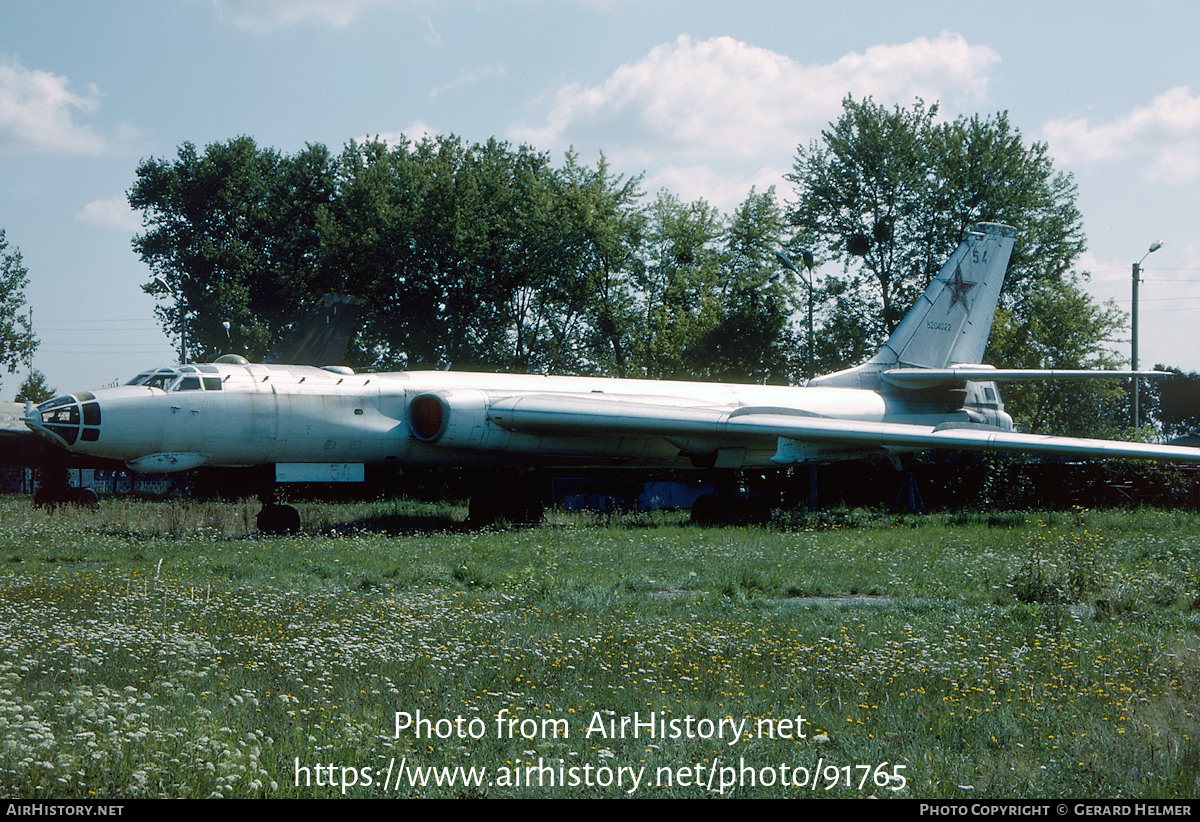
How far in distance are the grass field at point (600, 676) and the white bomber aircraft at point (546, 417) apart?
3527 millimetres

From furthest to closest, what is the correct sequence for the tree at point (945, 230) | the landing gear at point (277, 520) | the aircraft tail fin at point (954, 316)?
1. the tree at point (945, 230)
2. the aircraft tail fin at point (954, 316)
3. the landing gear at point (277, 520)

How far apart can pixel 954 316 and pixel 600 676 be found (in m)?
20.9

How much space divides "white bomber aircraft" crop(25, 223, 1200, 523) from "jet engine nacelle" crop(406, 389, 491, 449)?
0.02 metres

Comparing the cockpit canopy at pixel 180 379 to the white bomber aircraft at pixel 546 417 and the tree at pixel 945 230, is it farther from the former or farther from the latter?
the tree at pixel 945 230

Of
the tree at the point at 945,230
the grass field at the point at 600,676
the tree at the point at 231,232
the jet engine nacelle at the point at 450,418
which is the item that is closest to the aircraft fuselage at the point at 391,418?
the jet engine nacelle at the point at 450,418

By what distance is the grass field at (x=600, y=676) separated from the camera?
4.60m

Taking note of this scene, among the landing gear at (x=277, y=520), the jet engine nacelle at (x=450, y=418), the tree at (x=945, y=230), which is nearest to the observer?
the landing gear at (x=277, y=520)

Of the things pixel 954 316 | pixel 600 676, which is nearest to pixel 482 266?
pixel 954 316

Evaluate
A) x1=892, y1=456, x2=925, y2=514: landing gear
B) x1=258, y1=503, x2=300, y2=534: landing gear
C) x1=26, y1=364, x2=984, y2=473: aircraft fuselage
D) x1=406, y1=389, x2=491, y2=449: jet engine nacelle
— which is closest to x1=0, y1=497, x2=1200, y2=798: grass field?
x1=26, y1=364, x2=984, y2=473: aircraft fuselage

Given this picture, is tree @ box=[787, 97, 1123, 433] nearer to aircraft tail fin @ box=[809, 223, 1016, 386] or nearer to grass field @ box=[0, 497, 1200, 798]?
aircraft tail fin @ box=[809, 223, 1016, 386]

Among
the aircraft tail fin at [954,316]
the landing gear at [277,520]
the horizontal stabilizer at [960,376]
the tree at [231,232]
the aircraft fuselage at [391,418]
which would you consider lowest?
the landing gear at [277,520]

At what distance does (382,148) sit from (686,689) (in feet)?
153

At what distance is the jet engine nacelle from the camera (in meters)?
18.4
